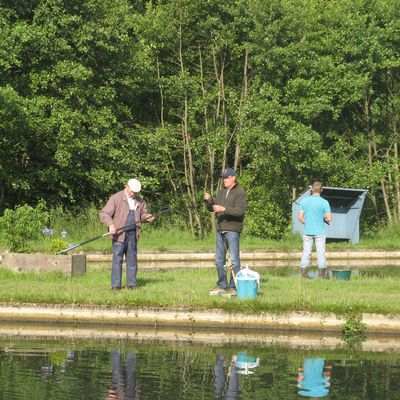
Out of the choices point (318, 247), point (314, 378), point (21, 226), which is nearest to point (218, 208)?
point (318, 247)

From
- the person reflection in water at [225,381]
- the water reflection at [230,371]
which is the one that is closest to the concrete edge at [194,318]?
the water reflection at [230,371]

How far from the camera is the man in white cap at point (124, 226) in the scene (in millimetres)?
17375

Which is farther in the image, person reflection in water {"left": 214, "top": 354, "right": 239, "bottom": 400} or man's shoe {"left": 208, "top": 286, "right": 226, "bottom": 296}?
man's shoe {"left": 208, "top": 286, "right": 226, "bottom": 296}

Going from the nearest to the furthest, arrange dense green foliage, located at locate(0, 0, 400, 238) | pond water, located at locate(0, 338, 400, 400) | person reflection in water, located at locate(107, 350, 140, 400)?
person reflection in water, located at locate(107, 350, 140, 400) → pond water, located at locate(0, 338, 400, 400) → dense green foliage, located at locate(0, 0, 400, 238)

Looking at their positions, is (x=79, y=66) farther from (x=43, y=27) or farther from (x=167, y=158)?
(x=167, y=158)

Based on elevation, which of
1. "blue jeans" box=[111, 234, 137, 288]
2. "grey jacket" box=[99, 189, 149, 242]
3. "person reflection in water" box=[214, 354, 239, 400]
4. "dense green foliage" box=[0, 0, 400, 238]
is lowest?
"person reflection in water" box=[214, 354, 239, 400]

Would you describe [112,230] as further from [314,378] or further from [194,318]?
[314,378]

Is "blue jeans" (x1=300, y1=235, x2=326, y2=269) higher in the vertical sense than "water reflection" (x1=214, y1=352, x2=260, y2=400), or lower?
higher

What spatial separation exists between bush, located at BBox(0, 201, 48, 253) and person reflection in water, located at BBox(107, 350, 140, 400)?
8150 millimetres

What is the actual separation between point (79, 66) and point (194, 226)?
6.93 m

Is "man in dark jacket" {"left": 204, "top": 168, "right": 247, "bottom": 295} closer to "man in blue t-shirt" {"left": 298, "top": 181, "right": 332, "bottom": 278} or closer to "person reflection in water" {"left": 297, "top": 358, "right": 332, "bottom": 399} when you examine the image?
"man in blue t-shirt" {"left": 298, "top": 181, "right": 332, "bottom": 278}

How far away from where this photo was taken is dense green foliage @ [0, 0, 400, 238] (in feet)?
105

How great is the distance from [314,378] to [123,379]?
1984 millimetres

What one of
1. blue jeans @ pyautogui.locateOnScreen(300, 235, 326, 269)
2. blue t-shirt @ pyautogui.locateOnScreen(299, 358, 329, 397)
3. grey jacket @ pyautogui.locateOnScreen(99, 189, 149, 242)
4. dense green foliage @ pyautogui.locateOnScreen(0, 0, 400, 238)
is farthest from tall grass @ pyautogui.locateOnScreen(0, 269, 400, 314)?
dense green foliage @ pyautogui.locateOnScreen(0, 0, 400, 238)
